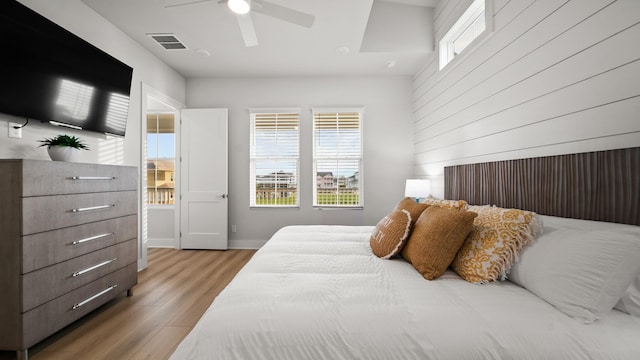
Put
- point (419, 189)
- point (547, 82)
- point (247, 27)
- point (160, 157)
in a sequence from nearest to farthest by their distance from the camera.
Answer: point (547, 82), point (247, 27), point (419, 189), point (160, 157)

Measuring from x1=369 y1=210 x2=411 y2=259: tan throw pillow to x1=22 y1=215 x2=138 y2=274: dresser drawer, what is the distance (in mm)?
2081

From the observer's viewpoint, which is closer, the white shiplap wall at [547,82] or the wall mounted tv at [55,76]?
the white shiplap wall at [547,82]

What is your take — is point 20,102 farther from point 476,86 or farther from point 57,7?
point 476,86

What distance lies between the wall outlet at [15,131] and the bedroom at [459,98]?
53 millimetres

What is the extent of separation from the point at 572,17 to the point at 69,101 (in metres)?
3.47

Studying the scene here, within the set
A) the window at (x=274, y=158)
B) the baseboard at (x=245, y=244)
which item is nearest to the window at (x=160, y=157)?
the baseboard at (x=245, y=244)

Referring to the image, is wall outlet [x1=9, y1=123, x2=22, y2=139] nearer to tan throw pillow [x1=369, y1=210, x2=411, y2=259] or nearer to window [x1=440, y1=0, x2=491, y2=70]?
tan throw pillow [x1=369, y1=210, x2=411, y2=259]

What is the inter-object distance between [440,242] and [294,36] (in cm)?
274

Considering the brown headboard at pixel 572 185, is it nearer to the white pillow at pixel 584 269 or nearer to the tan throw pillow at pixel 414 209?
the white pillow at pixel 584 269

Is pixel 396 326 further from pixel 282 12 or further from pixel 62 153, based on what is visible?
pixel 62 153

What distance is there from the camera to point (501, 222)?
1403 mm

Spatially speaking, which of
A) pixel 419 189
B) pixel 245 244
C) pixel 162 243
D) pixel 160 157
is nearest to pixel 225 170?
pixel 245 244

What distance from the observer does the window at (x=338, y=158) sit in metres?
4.25

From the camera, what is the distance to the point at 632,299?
3.22ft
